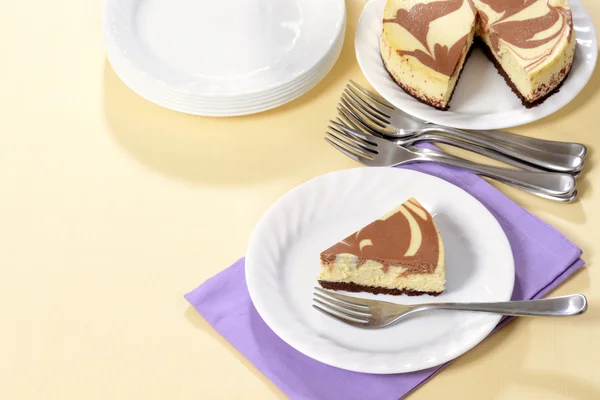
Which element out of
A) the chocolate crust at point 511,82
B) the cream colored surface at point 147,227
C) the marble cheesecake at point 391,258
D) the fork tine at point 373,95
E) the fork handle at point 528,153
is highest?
the chocolate crust at point 511,82

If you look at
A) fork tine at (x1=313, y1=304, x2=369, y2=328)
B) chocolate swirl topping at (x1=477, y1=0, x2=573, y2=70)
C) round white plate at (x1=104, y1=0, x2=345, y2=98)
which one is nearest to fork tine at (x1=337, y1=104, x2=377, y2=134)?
round white plate at (x1=104, y1=0, x2=345, y2=98)

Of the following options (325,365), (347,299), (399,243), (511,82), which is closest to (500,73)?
(511,82)

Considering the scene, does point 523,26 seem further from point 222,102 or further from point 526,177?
point 222,102

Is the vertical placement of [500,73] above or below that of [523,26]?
below

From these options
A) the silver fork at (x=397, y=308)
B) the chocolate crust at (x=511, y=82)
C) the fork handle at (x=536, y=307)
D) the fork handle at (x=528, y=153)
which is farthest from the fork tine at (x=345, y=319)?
the chocolate crust at (x=511, y=82)

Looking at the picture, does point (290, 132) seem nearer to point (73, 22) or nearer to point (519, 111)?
point (519, 111)

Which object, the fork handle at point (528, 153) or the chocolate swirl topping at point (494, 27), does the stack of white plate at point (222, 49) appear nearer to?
the chocolate swirl topping at point (494, 27)
